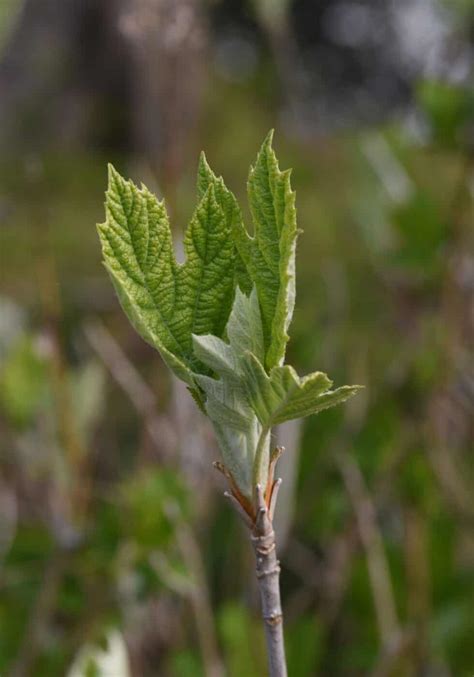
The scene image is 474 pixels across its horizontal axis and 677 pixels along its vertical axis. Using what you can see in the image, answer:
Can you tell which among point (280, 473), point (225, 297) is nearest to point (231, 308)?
point (225, 297)

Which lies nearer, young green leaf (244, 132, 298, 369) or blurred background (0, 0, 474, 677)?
young green leaf (244, 132, 298, 369)

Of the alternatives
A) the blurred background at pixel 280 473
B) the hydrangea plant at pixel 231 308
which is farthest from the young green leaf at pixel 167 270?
the blurred background at pixel 280 473

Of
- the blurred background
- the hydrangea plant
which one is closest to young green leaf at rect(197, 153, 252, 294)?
the hydrangea plant

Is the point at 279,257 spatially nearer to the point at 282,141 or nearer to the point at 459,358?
the point at 459,358

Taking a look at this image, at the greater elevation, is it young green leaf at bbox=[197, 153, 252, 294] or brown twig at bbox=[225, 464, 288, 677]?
young green leaf at bbox=[197, 153, 252, 294]

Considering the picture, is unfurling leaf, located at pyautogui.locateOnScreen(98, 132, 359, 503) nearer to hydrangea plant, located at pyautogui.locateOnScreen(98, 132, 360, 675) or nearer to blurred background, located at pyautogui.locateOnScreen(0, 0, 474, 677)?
hydrangea plant, located at pyautogui.locateOnScreen(98, 132, 360, 675)

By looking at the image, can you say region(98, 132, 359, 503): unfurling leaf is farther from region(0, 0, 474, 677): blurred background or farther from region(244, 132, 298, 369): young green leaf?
region(0, 0, 474, 677): blurred background

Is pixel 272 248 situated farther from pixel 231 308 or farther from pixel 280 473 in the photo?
pixel 280 473

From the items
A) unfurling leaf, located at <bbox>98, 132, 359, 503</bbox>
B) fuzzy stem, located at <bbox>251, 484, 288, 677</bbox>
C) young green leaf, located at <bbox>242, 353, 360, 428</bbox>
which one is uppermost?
unfurling leaf, located at <bbox>98, 132, 359, 503</bbox>

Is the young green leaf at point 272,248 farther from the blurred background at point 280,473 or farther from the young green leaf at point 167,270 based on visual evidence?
the blurred background at point 280,473
